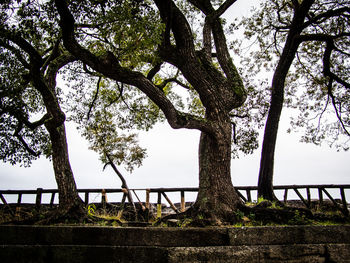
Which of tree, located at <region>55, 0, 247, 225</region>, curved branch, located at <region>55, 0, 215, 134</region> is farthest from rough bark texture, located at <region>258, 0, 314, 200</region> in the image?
curved branch, located at <region>55, 0, 215, 134</region>

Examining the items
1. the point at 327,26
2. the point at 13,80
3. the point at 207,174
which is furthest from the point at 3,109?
the point at 327,26

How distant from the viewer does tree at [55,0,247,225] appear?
17.4ft

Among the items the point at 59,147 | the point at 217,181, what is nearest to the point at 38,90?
the point at 59,147

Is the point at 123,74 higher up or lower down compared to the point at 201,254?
higher up

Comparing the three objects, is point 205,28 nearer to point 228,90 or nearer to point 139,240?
point 228,90

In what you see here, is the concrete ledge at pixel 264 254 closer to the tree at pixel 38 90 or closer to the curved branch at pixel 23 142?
the tree at pixel 38 90

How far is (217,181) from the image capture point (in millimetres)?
6082

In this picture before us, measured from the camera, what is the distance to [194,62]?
250 inches

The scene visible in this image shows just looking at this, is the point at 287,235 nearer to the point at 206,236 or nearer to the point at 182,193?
the point at 206,236

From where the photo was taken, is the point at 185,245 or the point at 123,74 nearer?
the point at 185,245

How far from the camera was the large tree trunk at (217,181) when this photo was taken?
19.1 ft

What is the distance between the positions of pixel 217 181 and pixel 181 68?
10.1 feet

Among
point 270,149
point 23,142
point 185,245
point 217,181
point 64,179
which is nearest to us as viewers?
point 185,245

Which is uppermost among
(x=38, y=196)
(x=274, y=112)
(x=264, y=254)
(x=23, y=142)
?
(x=274, y=112)
